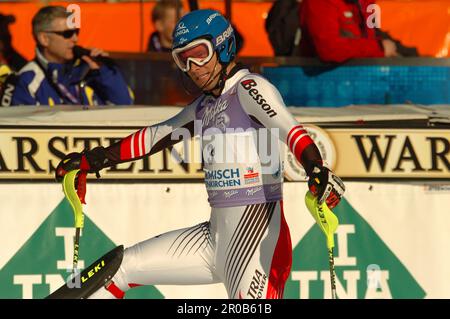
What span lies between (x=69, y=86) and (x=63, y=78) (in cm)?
8

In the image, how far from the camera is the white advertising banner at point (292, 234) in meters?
8.34

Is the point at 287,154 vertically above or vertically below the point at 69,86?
below

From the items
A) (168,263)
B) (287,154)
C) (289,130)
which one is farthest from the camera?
(287,154)

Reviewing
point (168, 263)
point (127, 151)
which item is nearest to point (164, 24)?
point (127, 151)

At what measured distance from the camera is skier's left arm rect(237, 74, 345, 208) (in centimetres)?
640

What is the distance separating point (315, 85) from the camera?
9.88m

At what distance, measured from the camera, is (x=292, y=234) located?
8531 mm

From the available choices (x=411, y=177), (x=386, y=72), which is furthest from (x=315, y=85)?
(x=411, y=177)

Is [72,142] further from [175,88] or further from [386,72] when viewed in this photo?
[386,72]

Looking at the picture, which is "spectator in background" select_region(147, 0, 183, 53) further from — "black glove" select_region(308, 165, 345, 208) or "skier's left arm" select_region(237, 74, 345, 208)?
"black glove" select_region(308, 165, 345, 208)

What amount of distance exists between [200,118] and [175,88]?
266 centimetres

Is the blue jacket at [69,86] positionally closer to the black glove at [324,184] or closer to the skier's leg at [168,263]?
the skier's leg at [168,263]

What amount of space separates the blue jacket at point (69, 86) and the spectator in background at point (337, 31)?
143 cm

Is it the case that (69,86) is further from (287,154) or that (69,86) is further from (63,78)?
(287,154)
